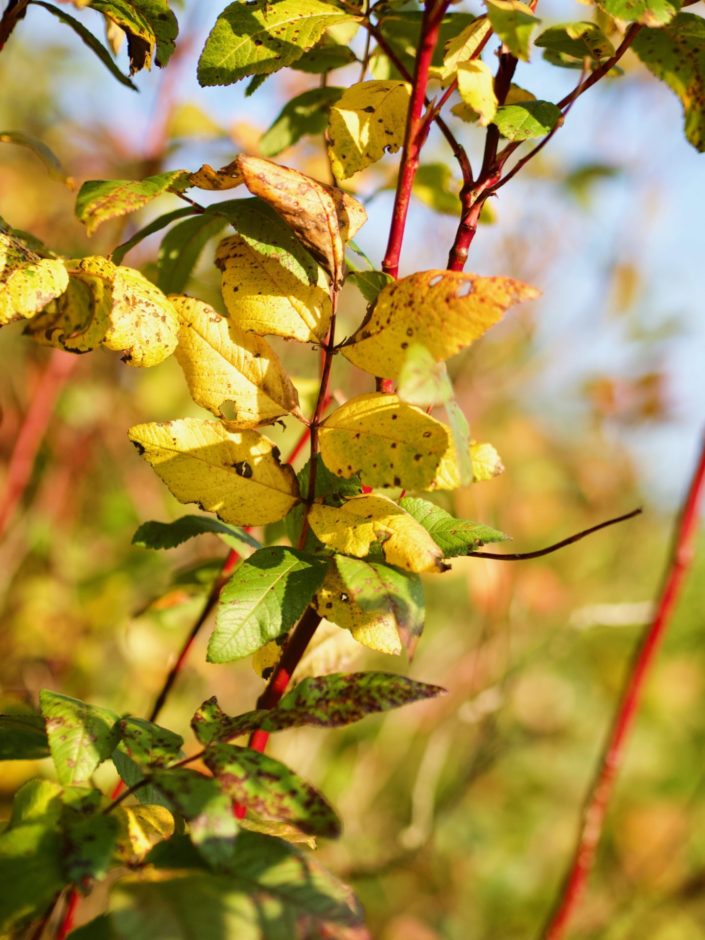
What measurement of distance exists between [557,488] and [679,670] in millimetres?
830

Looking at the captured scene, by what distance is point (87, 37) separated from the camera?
62 centimetres

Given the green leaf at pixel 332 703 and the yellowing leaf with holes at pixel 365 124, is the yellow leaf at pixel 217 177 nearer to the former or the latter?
the yellowing leaf with holes at pixel 365 124

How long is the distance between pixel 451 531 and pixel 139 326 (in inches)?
8.7

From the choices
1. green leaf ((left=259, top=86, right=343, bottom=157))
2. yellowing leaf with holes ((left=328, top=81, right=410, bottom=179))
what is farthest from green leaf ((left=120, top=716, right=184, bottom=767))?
green leaf ((left=259, top=86, right=343, bottom=157))

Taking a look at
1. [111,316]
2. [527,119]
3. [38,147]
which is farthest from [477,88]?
[38,147]

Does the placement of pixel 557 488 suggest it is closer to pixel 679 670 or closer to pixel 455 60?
pixel 679 670

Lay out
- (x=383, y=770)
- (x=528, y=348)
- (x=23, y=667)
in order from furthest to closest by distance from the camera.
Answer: (x=383, y=770)
(x=528, y=348)
(x=23, y=667)

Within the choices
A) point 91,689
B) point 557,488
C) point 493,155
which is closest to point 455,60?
point 493,155

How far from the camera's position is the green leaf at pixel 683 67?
0.58 metres

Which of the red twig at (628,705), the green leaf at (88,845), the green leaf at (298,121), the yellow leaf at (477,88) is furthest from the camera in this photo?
the red twig at (628,705)

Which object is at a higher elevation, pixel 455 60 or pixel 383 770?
pixel 455 60

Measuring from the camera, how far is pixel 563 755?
2.70 metres

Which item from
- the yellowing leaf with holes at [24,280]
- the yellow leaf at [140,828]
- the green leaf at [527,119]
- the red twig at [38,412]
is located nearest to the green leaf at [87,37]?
the yellowing leaf with holes at [24,280]

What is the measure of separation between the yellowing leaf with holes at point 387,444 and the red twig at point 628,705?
25.3 inches
